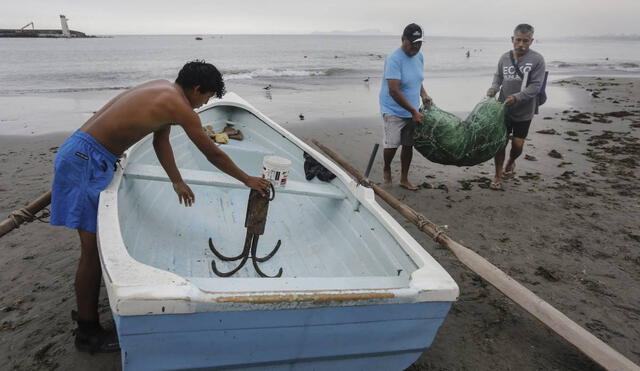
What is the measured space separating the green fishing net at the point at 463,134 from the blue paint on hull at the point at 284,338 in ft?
10.4

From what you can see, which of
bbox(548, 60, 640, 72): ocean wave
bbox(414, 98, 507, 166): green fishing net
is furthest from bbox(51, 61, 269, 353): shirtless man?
bbox(548, 60, 640, 72): ocean wave

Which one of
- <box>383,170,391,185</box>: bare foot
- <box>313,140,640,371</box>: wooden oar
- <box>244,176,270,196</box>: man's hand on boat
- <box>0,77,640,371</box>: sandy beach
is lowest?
<box>0,77,640,371</box>: sandy beach

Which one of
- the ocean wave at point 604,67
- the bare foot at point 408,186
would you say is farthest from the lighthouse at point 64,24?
the bare foot at point 408,186

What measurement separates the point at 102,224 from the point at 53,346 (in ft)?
4.02

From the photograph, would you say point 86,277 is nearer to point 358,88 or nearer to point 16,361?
point 16,361

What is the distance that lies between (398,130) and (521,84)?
1.71 metres

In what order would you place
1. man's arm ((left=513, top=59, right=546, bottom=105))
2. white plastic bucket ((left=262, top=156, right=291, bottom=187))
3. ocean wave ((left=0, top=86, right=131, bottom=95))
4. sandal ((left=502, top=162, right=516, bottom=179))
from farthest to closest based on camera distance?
1. ocean wave ((left=0, top=86, right=131, bottom=95))
2. sandal ((left=502, top=162, right=516, bottom=179))
3. man's arm ((left=513, top=59, right=546, bottom=105))
4. white plastic bucket ((left=262, top=156, right=291, bottom=187))

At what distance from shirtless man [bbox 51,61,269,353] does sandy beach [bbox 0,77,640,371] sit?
2.13 feet

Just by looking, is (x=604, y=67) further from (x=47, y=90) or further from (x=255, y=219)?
(x=255, y=219)

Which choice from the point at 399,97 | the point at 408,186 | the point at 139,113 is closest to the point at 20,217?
the point at 139,113

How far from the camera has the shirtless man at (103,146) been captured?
2238 mm

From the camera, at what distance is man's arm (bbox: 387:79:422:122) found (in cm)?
471

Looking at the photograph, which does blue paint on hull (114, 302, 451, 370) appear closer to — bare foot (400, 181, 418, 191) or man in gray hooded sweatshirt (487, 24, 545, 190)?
bare foot (400, 181, 418, 191)

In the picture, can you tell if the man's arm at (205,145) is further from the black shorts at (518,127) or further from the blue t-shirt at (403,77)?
the black shorts at (518,127)
